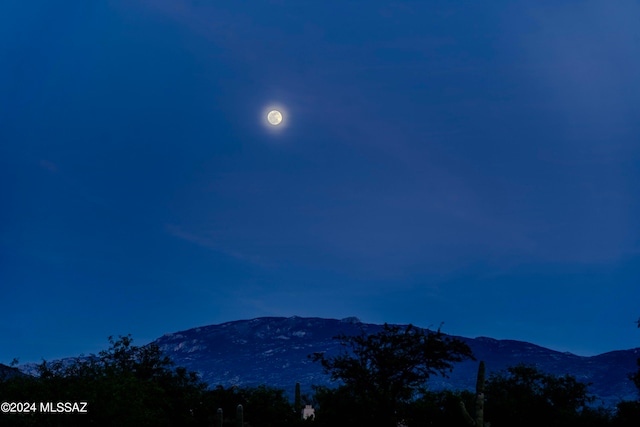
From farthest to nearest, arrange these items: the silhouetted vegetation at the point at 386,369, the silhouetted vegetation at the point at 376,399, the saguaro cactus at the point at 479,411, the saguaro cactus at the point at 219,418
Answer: the silhouetted vegetation at the point at 386,369 → the silhouetted vegetation at the point at 376,399 → the saguaro cactus at the point at 219,418 → the saguaro cactus at the point at 479,411

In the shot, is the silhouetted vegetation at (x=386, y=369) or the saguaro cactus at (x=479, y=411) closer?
the saguaro cactus at (x=479, y=411)

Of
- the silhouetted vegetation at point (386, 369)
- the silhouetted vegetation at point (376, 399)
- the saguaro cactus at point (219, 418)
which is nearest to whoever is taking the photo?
the saguaro cactus at point (219, 418)

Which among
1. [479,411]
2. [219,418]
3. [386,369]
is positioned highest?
[386,369]

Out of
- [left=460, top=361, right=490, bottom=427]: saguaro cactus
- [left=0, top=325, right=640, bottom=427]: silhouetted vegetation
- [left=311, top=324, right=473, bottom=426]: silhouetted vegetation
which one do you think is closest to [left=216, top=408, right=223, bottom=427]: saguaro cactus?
[left=0, top=325, right=640, bottom=427]: silhouetted vegetation

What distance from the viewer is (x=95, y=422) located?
33000mm

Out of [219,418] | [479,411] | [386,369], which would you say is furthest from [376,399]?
[479,411]

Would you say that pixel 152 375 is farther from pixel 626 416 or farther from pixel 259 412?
pixel 626 416

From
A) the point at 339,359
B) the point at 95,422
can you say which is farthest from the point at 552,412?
the point at 95,422

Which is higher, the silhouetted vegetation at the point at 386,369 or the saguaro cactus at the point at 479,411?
the silhouetted vegetation at the point at 386,369

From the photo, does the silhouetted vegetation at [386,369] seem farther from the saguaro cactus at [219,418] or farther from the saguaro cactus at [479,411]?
the saguaro cactus at [479,411]

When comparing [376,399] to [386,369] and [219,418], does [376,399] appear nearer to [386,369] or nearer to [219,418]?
[386,369]

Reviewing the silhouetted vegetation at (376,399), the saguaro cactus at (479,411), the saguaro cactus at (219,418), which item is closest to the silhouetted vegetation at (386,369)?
the silhouetted vegetation at (376,399)

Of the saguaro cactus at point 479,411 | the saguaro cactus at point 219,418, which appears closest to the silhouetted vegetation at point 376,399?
the saguaro cactus at point 219,418

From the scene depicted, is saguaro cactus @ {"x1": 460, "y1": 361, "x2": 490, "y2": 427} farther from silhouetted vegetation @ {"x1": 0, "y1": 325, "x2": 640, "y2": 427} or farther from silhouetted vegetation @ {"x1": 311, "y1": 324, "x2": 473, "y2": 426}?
silhouetted vegetation @ {"x1": 311, "y1": 324, "x2": 473, "y2": 426}
